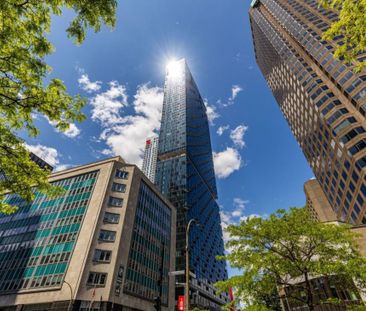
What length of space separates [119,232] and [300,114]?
2717 inches

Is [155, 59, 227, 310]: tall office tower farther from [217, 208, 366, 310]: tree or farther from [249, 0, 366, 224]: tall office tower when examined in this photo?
[217, 208, 366, 310]: tree

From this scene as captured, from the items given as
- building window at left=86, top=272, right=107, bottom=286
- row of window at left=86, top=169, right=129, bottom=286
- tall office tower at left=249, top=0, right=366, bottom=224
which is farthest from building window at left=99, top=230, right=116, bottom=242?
tall office tower at left=249, top=0, right=366, bottom=224

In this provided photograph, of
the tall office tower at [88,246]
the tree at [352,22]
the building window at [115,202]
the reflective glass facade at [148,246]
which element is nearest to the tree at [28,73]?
the tree at [352,22]

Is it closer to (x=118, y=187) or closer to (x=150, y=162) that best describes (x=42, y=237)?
(x=118, y=187)

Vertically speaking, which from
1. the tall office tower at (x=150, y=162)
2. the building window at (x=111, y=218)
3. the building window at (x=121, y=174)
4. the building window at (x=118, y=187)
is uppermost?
the tall office tower at (x=150, y=162)

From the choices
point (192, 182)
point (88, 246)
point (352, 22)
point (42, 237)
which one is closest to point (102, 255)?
point (88, 246)

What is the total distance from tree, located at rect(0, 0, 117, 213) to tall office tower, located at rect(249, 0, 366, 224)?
54359 mm

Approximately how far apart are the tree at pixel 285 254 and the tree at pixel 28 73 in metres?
12.8

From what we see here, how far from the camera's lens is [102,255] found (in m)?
37.8

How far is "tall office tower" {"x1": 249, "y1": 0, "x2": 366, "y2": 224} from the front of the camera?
48.7m

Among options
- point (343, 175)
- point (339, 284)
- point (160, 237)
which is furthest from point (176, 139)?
point (339, 284)

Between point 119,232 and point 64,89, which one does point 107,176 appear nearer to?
point 119,232

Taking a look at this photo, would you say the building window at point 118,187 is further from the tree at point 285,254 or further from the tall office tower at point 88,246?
the tree at point 285,254

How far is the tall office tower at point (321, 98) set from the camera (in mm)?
48719
